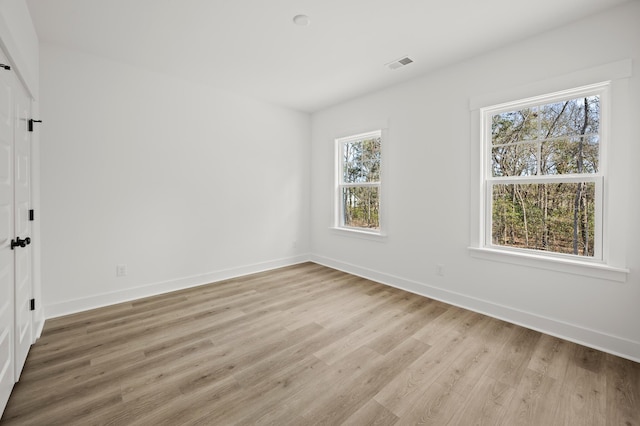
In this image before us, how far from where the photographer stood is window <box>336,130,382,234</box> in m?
4.29

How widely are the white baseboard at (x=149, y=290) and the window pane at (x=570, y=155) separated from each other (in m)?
3.78

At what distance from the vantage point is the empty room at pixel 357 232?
182 cm

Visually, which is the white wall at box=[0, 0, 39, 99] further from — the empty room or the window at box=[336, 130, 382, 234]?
the window at box=[336, 130, 382, 234]

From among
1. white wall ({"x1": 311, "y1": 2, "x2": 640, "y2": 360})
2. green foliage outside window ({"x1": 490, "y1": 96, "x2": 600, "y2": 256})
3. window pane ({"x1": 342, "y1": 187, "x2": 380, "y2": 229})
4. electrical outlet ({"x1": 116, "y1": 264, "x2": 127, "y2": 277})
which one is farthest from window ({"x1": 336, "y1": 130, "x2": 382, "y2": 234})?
electrical outlet ({"x1": 116, "y1": 264, "x2": 127, "y2": 277})

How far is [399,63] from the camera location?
320 centimetres

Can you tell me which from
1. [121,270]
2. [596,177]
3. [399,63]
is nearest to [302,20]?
[399,63]

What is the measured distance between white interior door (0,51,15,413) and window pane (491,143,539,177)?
3.95 m

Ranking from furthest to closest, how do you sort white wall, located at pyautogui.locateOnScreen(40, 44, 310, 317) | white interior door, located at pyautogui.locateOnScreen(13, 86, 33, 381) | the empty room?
1. white wall, located at pyautogui.locateOnScreen(40, 44, 310, 317)
2. white interior door, located at pyautogui.locateOnScreen(13, 86, 33, 381)
3. the empty room

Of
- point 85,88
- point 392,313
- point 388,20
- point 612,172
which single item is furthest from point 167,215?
point 612,172

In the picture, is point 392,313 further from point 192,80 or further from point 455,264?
point 192,80

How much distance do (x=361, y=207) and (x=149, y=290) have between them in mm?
3139

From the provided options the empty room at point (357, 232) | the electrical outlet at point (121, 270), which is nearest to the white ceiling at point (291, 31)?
the empty room at point (357, 232)

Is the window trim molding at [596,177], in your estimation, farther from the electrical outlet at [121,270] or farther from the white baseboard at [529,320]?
the electrical outlet at [121,270]

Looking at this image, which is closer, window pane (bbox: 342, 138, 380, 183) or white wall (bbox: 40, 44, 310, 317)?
white wall (bbox: 40, 44, 310, 317)
